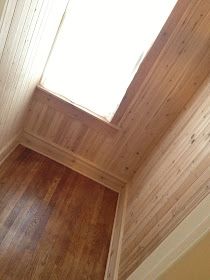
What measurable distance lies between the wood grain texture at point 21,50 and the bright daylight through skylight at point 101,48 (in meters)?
0.17

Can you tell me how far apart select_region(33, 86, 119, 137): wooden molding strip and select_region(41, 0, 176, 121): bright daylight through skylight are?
0.06 meters

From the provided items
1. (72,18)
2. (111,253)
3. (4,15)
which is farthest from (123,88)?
(4,15)

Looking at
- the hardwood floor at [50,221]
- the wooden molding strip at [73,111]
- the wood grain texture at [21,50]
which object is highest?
the wood grain texture at [21,50]

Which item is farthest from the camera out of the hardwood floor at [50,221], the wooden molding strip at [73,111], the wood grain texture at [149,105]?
the wooden molding strip at [73,111]

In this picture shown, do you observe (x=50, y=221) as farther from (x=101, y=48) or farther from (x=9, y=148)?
(x=101, y=48)

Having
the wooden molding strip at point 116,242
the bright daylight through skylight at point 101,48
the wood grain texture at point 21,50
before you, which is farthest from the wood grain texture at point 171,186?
the wood grain texture at point 21,50

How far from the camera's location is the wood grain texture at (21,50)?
1.36 metres

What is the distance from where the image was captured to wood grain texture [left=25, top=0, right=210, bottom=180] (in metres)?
2.34

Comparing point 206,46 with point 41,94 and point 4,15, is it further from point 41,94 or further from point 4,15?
point 4,15

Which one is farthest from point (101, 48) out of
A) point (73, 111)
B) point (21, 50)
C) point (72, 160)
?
point (72, 160)

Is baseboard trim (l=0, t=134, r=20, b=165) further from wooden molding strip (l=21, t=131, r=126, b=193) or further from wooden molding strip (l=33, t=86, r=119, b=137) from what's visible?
wooden molding strip (l=33, t=86, r=119, b=137)

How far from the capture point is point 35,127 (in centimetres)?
292

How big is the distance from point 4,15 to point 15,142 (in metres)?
1.71

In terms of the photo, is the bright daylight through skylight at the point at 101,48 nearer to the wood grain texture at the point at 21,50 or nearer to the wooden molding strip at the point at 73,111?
the wooden molding strip at the point at 73,111
